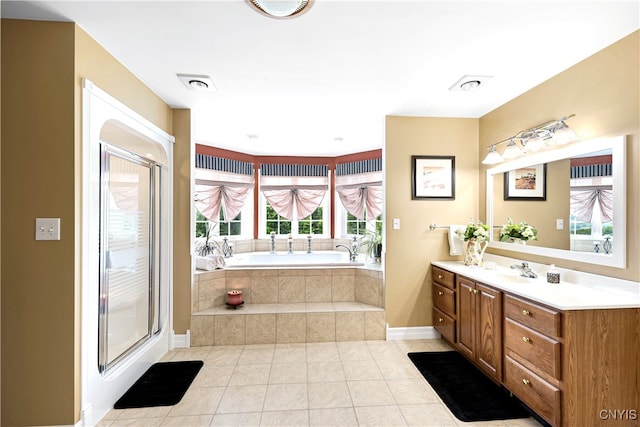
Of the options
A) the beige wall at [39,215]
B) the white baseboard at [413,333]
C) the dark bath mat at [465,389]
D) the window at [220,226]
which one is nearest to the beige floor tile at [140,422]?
the beige wall at [39,215]

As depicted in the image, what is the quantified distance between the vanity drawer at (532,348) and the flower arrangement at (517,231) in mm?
830

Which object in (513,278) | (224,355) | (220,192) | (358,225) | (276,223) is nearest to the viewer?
(513,278)

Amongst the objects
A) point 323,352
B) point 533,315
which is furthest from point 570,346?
point 323,352

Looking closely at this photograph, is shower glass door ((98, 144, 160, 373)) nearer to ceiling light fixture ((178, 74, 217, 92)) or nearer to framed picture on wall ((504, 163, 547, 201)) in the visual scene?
ceiling light fixture ((178, 74, 217, 92))

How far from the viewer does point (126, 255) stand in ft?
7.63

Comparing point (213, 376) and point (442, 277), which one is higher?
point (442, 277)

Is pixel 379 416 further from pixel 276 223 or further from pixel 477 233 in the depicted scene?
pixel 276 223

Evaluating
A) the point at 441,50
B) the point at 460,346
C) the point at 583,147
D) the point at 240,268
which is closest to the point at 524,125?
the point at 583,147

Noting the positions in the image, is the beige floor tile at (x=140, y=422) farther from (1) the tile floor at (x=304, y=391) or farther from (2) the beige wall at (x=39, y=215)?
(2) the beige wall at (x=39, y=215)

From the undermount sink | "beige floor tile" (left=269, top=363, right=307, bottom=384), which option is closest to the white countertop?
the undermount sink

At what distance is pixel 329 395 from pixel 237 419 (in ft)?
2.17

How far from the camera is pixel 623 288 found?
1.78 metres

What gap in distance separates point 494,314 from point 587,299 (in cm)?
61

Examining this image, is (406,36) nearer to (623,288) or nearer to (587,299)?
(587,299)
